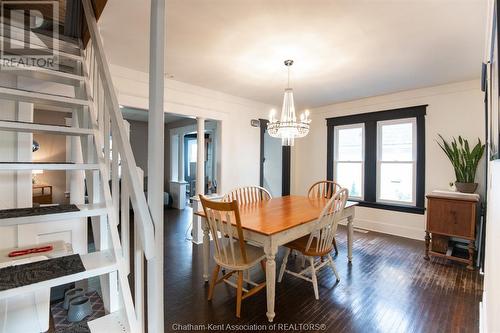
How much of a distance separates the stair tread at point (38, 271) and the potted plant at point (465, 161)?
4.39 metres

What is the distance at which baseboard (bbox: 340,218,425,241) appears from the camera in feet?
13.6

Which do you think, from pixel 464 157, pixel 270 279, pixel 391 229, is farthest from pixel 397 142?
pixel 270 279

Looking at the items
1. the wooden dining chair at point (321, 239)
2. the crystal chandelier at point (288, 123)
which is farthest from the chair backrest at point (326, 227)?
the crystal chandelier at point (288, 123)

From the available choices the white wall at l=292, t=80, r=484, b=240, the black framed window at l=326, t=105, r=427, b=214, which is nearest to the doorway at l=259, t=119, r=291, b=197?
the white wall at l=292, t=80, r=484, b=240

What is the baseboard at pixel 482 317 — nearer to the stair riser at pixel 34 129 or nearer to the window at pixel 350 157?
the window at pixel 350 157

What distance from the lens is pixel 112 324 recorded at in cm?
108

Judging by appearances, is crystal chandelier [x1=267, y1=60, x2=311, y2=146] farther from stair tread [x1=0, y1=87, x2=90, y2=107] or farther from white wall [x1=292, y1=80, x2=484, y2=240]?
white wall [x1=292, y1=80, x2=484, y2=240]

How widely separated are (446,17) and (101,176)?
9.36ft

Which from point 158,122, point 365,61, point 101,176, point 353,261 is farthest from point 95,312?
point 365,61

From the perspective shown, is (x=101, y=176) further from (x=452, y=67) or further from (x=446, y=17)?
(x=452, y=67)

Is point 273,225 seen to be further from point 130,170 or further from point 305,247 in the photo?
point 130,170

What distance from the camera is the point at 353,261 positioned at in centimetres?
321

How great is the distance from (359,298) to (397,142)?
308 centimetres

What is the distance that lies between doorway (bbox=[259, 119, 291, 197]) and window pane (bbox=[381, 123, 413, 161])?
192 cm
